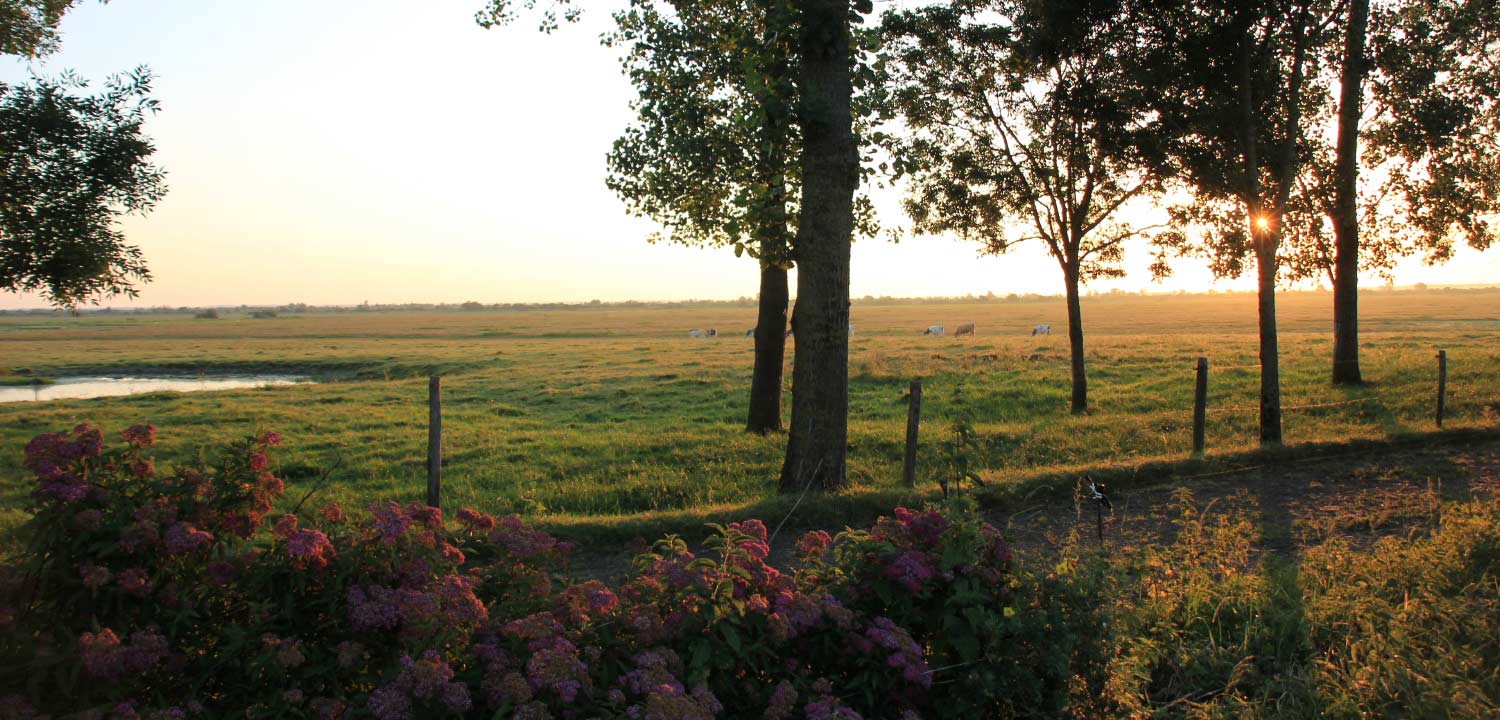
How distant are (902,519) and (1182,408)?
1780 cm

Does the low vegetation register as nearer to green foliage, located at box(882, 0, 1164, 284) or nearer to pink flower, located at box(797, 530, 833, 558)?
pink flower, located at box(797, 530, 833, 558)

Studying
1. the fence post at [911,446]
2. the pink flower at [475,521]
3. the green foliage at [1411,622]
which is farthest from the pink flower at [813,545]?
the fence post at [911,446]

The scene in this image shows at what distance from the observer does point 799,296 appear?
10.9 m

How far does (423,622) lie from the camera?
3.85m

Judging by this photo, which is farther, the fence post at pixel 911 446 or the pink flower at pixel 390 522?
the fence post at pixel 911 446

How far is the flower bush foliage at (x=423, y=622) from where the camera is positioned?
357 centimetres

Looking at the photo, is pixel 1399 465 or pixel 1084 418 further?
pixel 1084 418

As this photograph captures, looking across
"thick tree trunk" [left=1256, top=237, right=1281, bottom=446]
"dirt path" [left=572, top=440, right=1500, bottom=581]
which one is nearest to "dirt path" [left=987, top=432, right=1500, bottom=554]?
"dirt path" [left=572, top=440, right=1500, bottom=581]

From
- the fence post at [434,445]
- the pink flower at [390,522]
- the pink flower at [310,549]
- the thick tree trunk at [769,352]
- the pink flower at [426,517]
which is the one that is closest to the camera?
the pink flower at [310,549]

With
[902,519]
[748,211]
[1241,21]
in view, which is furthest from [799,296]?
[1241,21]

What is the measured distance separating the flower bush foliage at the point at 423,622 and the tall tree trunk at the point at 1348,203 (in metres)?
16.0

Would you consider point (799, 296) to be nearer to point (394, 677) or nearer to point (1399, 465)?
point (394, 677)

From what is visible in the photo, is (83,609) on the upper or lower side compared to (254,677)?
upper

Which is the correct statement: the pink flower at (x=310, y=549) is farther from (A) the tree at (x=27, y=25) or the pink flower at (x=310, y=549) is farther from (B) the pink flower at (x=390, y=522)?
(A) the tree at (x=27, y=25)
